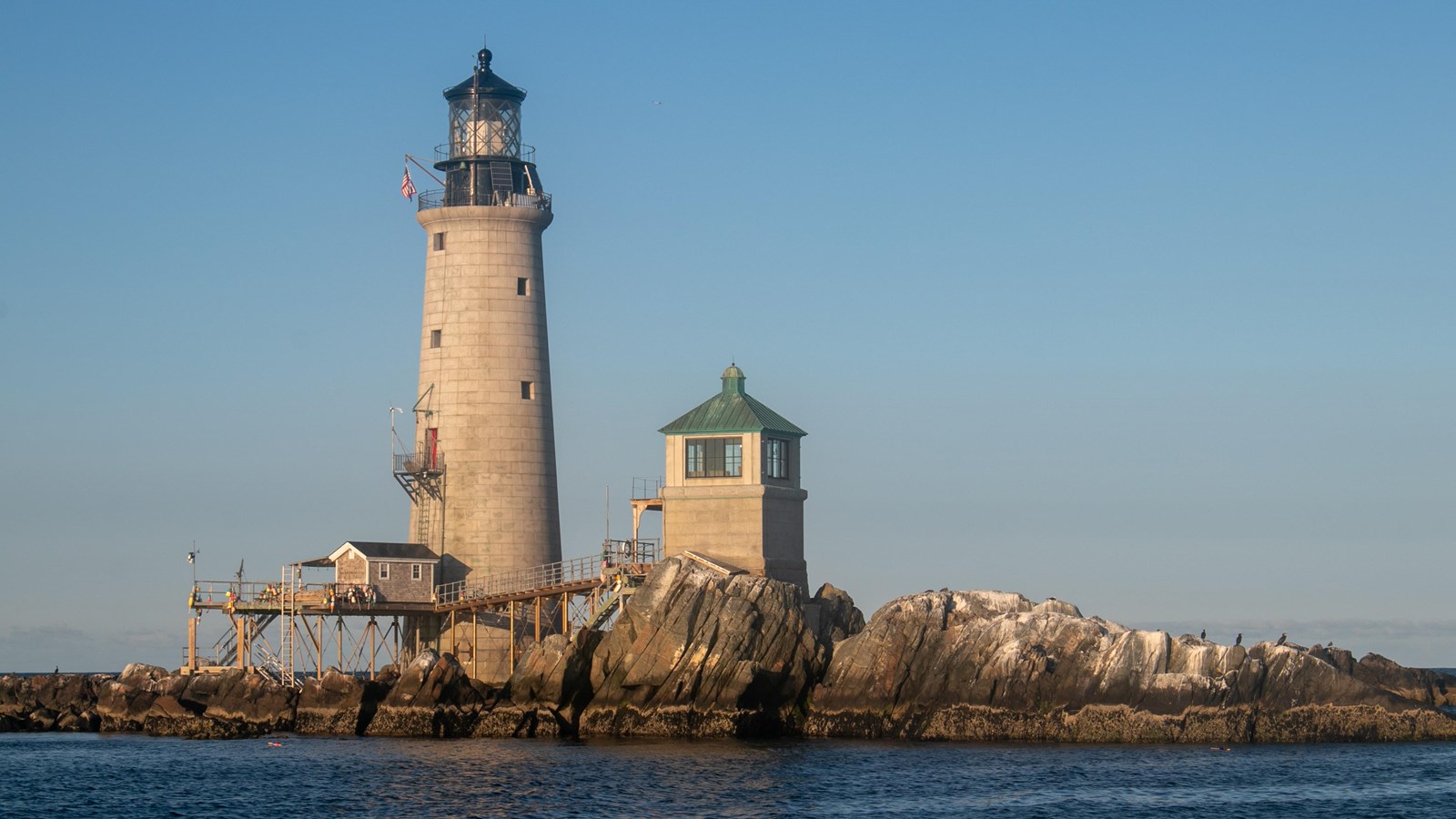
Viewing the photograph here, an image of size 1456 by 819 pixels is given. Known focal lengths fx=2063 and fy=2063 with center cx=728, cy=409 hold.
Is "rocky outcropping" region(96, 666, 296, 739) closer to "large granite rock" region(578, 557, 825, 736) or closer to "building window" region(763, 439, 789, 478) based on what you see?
"large granite rock" region(578, 557, 825, 736)

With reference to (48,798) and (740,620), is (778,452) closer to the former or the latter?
(740,620)

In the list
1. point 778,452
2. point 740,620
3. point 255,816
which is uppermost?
point 778,452

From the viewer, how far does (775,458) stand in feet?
235

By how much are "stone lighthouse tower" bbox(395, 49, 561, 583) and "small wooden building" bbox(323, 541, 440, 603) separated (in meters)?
0.78

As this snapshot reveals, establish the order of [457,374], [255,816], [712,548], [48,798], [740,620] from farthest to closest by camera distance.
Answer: [457,374] < [712,548] < [740,620] < [48,798] < [255,816]

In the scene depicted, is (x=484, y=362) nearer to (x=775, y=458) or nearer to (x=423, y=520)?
(x=423, y=520)

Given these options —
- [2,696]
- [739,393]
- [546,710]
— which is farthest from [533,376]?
[2,696]

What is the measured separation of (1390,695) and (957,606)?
1434cm

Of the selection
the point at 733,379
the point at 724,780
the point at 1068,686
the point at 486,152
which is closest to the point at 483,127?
the point at 486,152

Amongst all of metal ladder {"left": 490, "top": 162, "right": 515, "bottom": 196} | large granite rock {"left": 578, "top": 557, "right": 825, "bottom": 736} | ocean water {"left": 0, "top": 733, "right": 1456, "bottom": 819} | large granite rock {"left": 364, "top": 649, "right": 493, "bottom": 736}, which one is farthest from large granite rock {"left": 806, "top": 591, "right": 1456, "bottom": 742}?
metal ladder {"left": 490, "top": 162, "right": 515, "bottom": 196}

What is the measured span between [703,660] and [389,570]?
15.8 meters

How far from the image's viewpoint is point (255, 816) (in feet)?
167

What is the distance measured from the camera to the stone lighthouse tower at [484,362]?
75812mm

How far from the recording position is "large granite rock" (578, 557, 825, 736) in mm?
64375
